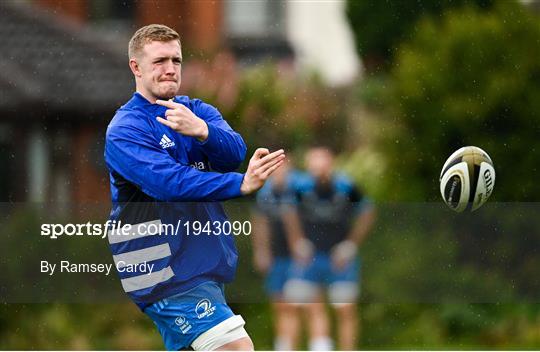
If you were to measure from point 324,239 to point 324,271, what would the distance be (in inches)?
11.0

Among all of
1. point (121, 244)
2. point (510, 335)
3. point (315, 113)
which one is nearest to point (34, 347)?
point (510, 335)

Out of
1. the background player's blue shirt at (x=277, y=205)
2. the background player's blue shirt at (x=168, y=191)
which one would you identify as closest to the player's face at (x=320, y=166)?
the background player's blue shirt at (x=277, y=205)

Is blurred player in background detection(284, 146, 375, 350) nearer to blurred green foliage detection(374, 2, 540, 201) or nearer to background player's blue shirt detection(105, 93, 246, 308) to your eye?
blurred green foliage detection(374, 2, 540, 201)

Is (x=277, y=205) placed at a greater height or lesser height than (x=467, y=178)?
greater

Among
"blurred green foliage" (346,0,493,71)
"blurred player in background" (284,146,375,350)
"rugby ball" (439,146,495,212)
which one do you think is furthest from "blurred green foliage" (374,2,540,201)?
"blurred green foliage" (346,0,493,71)

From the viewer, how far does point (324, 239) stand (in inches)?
394

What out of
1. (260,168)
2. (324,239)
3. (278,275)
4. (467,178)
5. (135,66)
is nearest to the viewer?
(260,168)

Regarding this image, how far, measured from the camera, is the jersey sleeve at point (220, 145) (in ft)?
17.3

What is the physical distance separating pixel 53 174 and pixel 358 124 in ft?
17.4

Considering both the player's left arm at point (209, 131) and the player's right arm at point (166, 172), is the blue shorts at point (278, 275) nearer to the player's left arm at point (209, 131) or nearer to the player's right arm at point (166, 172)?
the player's left arm at point (209, 131)

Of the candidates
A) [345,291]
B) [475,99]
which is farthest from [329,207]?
[475,99]

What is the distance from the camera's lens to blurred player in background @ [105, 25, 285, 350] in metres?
5.12

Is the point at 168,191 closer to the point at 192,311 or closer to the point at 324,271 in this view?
the point at 192,311

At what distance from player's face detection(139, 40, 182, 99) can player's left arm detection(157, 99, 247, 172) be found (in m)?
0.12
